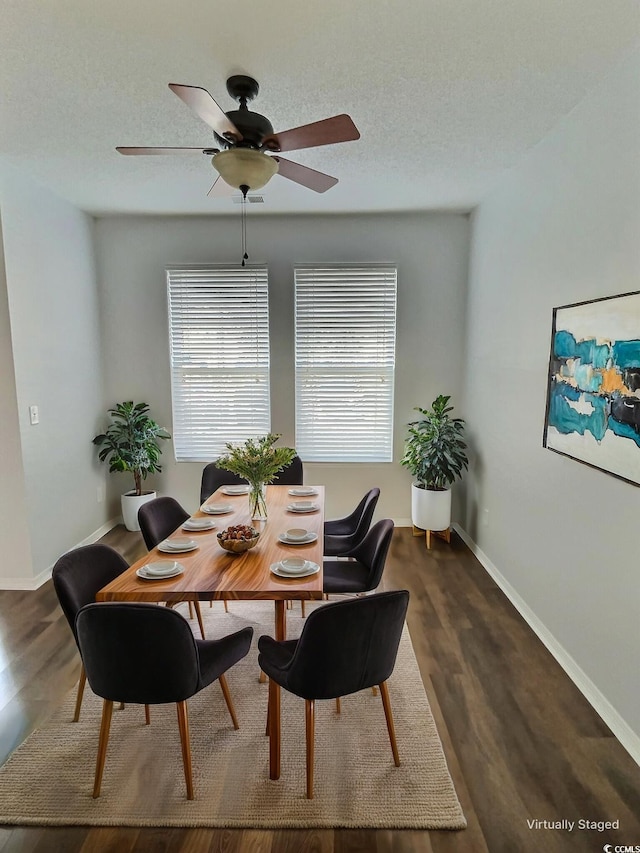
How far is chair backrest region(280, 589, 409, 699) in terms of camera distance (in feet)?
5.21

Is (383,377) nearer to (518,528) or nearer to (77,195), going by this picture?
(518,528)

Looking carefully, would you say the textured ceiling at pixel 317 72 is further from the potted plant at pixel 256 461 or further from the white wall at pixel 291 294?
the potted plant at pixel 256 461

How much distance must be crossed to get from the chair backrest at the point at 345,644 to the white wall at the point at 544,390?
1160 mm

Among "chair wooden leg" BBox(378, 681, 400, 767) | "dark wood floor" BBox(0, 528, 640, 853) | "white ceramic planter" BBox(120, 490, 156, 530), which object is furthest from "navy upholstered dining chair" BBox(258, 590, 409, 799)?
"white ceramic planter" BBox(120, 490, 156, 530)

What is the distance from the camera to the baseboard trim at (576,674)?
1.99 m

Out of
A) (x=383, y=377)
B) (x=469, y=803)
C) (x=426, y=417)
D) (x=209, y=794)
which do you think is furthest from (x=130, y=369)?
(x=469, y=803)

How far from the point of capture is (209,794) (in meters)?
1.77

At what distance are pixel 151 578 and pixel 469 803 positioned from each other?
1521 millimetres

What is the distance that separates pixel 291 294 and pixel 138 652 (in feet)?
11.8

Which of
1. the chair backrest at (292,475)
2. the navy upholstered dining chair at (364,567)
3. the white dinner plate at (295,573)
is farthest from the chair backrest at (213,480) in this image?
the white dinner plate at (295,573)

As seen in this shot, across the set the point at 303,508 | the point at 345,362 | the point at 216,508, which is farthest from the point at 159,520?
the point at 345,362

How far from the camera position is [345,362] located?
4.57 metres

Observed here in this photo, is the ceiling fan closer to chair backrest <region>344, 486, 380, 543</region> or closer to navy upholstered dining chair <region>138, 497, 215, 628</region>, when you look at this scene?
navy upholstered dining chair <region>138, 497, 215, 628</region>

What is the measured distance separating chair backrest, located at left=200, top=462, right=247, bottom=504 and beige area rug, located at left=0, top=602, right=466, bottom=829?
5.13ft
